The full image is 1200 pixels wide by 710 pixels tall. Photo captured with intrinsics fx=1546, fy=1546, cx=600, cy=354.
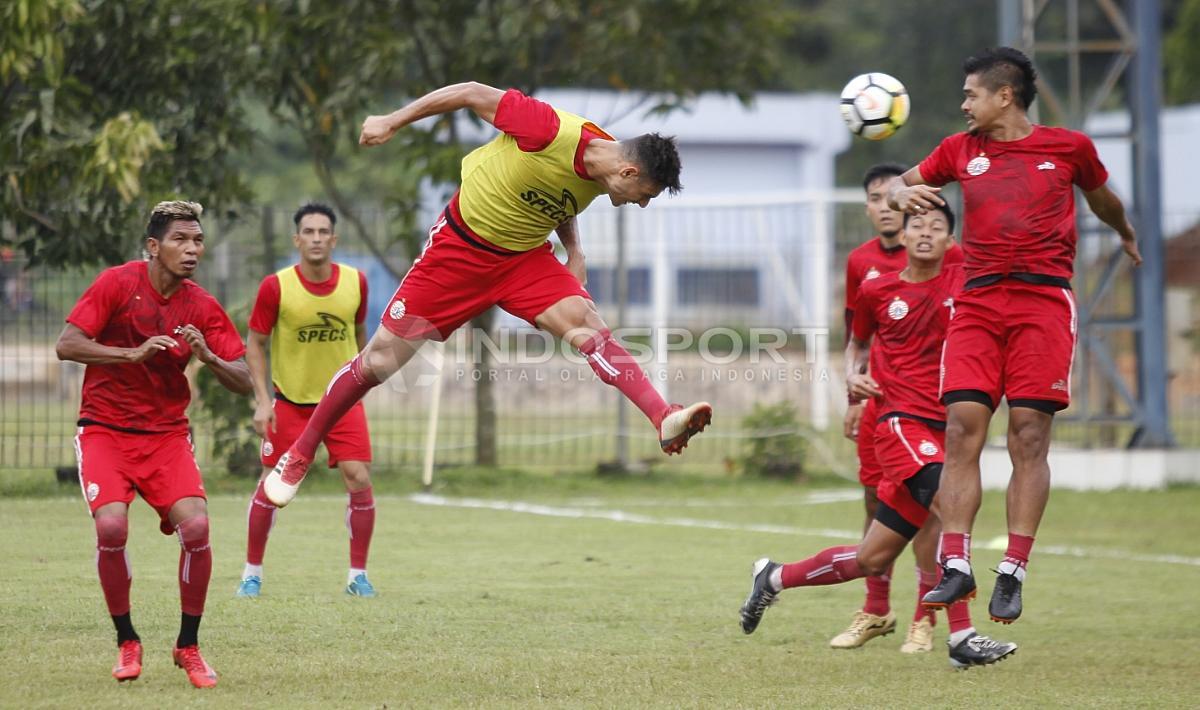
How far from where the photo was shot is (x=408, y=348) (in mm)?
7773

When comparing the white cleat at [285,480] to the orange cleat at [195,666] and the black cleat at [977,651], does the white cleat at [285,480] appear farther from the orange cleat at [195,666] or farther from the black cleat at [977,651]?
the black cleat at [977,651]

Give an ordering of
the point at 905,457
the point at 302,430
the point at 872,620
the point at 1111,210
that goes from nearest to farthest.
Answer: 1. the point at 1111,210
2. the point at 905,457
3. the point at 872,620
4. the point at 302,430

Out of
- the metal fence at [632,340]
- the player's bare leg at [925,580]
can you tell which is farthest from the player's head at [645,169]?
the metal fence at [632,340]

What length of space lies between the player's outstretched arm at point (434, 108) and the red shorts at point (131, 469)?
1.64 meters

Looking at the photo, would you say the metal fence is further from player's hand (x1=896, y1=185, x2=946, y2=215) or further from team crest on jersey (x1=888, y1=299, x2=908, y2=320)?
player's hand (x1=896, y1=185, x2=946, y2=215)

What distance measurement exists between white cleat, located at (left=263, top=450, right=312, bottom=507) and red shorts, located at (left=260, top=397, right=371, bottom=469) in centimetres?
157

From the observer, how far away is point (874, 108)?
7.98 m

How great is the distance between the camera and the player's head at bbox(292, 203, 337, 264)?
31.9ft

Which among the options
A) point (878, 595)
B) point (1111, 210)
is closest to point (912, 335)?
point (1111, 210)

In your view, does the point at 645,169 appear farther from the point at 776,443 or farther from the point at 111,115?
the point at 776,443

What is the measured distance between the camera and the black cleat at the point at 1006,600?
670cm

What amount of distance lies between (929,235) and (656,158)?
1.75 m

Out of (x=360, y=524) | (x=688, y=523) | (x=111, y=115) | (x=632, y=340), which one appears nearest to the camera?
(x=360, y=524)

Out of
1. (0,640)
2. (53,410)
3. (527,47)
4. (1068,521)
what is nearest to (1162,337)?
(1068,521)
